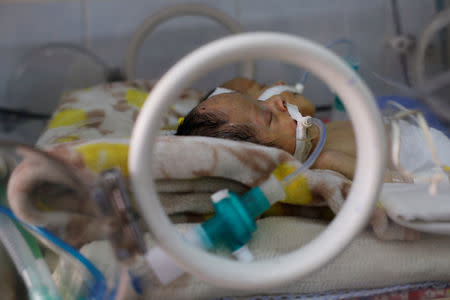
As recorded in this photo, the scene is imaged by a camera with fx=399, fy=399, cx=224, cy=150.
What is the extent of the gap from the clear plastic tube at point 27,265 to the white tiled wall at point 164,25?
4.18ft

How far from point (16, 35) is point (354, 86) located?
1.77 m

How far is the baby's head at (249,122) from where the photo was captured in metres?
0.72

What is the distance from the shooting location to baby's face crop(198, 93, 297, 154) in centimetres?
72

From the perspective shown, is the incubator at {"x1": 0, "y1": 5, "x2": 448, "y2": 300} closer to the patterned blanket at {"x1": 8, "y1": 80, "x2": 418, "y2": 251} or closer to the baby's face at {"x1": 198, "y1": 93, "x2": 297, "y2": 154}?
the patterned blanket at {"x1": 8, "y1": 80, "x2": 418, "y2": 251}

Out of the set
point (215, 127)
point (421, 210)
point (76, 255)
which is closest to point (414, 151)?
point (421, 210)

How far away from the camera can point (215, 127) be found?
0.75 meters

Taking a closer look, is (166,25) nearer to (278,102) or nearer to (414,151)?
(278,102)

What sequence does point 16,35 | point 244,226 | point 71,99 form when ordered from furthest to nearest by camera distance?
point 16,35
point 71,99
point 244,226

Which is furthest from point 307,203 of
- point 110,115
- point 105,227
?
point 110,115

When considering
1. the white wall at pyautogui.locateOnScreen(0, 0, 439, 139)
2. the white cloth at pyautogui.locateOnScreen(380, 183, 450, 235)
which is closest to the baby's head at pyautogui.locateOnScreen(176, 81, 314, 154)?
the white cloth at pyautogui.locateOnScreen(380, 183, 450, 235)

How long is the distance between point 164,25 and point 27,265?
146 centimetres

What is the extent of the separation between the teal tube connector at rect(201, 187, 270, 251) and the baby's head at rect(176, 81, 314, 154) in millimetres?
239

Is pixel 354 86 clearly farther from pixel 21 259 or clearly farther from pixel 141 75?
pixel 141 75

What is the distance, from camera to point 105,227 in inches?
15.4
